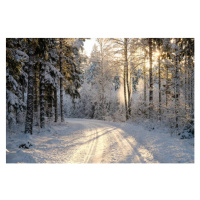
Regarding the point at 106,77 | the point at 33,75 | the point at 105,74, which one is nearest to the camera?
the point at 33,75

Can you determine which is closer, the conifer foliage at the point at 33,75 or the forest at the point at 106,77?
the conifer foliage at the point at 33,75

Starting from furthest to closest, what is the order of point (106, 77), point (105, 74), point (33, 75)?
point (106, 77), point (105, 74), point (33, 75)

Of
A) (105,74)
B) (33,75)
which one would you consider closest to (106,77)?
(105,74)

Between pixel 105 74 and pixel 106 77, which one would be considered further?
pixel 106 77

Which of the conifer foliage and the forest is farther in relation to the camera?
the forest

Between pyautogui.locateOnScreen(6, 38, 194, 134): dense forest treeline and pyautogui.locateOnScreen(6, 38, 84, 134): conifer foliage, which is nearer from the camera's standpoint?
pyautogui.locateOnScreen(6, 38, 84, 134): conifer foliage

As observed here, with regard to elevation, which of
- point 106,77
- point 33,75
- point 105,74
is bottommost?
point 33,75

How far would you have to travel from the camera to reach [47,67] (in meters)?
11.9

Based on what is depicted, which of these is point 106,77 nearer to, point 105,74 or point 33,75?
point 105,74

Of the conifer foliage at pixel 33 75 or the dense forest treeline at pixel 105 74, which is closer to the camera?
the conifer foliage at pixel 33 75
